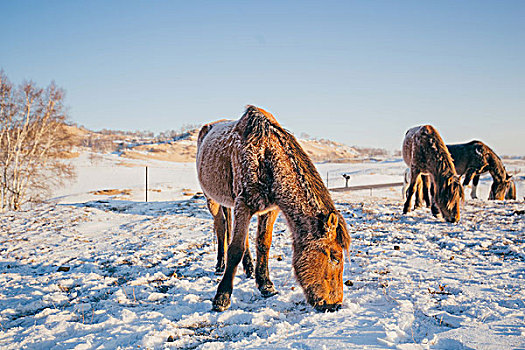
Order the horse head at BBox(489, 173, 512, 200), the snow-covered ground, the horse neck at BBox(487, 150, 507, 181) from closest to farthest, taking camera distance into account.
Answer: the snow-covered ground, the horse neck at BBox(487, 150, 507, 181), the horse head at BBox(489, 173, 512, 200)

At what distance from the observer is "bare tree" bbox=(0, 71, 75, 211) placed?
677 inches

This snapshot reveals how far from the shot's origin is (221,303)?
3.41 metres

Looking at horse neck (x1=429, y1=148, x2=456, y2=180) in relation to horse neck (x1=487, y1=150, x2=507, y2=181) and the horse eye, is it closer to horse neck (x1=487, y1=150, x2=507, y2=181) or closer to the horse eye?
horse neck (x1=487, y1=150, x2=507, y2=181)

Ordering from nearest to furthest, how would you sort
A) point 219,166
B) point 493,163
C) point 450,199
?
point 219,166
point 450,199
point 493,163

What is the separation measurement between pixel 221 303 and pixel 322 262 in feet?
4.43

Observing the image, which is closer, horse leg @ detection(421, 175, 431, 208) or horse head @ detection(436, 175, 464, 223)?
horse head @ detection(436, 175, 464, 223)

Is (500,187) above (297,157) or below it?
below

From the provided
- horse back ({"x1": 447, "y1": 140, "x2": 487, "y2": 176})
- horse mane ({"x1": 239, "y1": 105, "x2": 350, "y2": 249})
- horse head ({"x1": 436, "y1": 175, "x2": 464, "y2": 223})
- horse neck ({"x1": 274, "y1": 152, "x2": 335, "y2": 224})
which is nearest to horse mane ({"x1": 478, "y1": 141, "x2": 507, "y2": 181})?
horse back ({"x1": 447, "y1": 140, "x2": 487, "y2": 176})

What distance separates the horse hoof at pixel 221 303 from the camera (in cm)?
338

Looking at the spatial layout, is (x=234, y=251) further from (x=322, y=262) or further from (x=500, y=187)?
(x=500, y=187)

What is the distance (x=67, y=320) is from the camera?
324 cm

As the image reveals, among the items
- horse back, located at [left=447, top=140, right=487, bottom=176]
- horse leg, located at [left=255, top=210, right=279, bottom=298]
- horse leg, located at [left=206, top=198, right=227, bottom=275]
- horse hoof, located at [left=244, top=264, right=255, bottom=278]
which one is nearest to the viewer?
horse leg, located at [left=255, top=210, right=279, bottom=298]

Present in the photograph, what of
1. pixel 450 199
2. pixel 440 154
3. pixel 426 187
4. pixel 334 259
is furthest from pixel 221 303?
pixel 426 187

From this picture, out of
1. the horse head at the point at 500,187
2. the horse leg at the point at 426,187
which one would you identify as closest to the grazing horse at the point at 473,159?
the horse head at the point at 500,187
